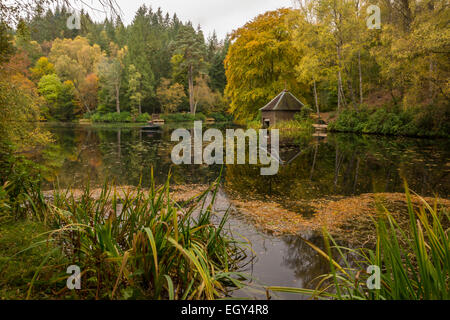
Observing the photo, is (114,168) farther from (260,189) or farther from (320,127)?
(320,127)

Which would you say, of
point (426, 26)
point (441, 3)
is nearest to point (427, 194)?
point (426, 26)

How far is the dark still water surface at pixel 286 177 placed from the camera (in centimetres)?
359

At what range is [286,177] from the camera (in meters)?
8.37

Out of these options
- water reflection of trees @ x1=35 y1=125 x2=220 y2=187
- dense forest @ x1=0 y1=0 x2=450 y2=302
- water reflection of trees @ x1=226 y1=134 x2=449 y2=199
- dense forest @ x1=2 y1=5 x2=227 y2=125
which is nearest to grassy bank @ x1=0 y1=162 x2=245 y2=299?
dense forest @ x1=0 y1=0 x2=450 y2=302

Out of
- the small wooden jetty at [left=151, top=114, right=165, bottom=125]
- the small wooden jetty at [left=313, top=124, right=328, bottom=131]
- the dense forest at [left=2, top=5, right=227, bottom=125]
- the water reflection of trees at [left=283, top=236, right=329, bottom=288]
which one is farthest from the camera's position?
the dense forest at [left=2, top=5, right=227, bottom=125]

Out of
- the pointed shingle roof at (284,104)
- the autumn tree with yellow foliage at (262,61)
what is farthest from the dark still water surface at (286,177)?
the autumn tree with yellow foliage at (262,61)

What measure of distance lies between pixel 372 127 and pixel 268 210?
18009 mm

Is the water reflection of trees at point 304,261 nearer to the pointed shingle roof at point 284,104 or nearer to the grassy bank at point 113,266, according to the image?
the grassy bank at point 113,266

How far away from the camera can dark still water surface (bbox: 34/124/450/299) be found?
3.59 meters

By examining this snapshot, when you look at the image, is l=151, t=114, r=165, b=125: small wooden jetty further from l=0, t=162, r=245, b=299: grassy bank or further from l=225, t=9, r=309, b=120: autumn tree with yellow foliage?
l=0, t=162, r=245, b=299: grassy bank

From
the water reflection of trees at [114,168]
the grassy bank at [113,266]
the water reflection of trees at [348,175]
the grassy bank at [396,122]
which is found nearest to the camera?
A: the grassy bank at [113,266]

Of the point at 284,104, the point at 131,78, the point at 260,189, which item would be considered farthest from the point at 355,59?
the point at 131,78

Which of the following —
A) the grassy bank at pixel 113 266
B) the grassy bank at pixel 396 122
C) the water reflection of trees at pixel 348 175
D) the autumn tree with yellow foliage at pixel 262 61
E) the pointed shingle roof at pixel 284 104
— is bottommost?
the grassy bank at pixel 113 266

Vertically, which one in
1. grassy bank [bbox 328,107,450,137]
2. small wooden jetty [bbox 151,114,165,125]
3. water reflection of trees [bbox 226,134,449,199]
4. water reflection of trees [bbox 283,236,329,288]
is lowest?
water reflection of trees [bbox 283,236,329,288]
